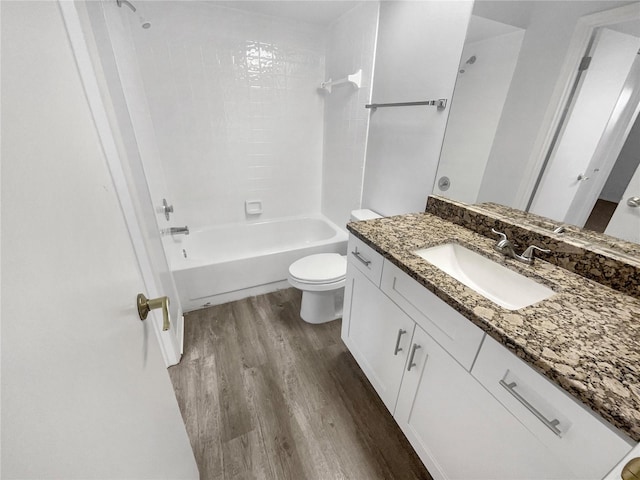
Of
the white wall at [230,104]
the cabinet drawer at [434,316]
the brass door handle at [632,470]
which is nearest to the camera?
the brass door handle at [632,470]

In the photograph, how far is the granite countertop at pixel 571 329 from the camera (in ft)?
1.71

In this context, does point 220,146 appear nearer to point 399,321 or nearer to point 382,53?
point 382,53

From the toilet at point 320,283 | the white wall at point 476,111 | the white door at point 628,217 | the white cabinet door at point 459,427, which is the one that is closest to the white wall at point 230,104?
the toilet at point 320,283

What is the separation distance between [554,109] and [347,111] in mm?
1517

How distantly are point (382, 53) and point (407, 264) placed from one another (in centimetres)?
155

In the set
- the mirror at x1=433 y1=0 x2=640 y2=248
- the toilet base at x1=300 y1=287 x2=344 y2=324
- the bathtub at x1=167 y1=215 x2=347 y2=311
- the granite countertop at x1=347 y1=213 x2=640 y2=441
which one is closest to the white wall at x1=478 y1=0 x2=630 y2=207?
the mirror at x1=433 y1=0 x2=640 y2=248

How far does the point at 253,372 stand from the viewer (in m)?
1.52

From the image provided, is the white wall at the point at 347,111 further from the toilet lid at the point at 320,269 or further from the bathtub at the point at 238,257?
the toilet lid at the point at 320,269

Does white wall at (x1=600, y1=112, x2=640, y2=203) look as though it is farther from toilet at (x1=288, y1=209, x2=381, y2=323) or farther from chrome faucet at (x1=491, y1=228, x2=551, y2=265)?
toilet at (x1=288, y1=209, x2=381, y2=323)

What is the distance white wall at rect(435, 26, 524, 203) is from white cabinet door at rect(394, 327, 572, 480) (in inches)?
33.3

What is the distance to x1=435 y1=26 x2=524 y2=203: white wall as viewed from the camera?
111 centimetres

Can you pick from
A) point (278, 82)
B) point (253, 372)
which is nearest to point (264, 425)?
point (253, 372)

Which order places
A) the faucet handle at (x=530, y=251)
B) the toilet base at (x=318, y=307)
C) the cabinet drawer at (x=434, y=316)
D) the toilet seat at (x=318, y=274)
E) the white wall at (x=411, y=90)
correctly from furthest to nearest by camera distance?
the toilet base at (x=318, y=307)
the toilet seat at (x=318, y=274)
the white wall at (x=411, y=90)
the faucet handle at (x=530, y=251)
the cabinet drawer at (x=434, y=316)

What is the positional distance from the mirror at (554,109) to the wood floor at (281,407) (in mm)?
1193
